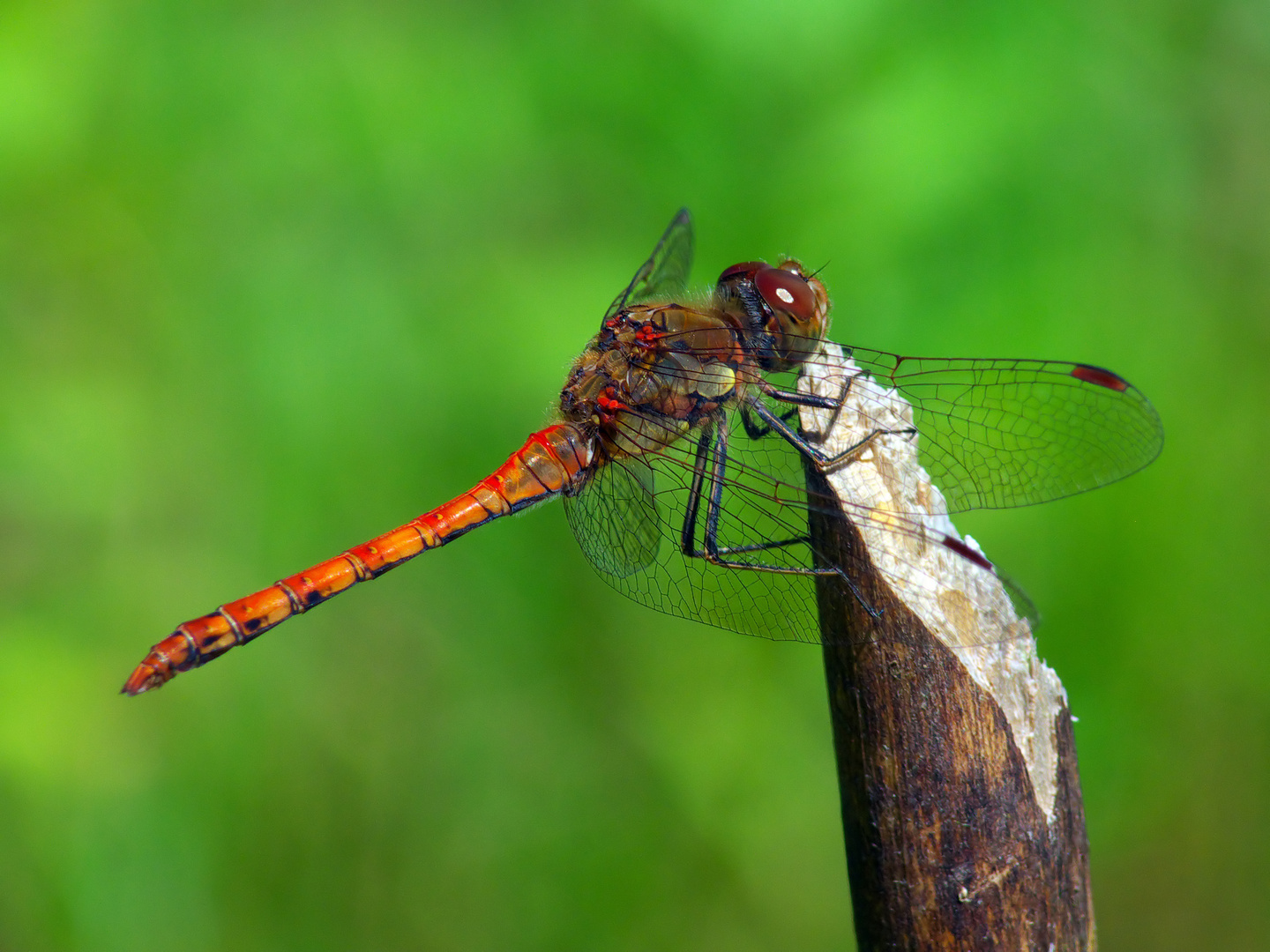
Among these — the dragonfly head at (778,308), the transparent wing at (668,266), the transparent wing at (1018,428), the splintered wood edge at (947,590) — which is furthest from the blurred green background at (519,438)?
the splintered wood edge at (947,590)

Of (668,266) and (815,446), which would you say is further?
(668,266)

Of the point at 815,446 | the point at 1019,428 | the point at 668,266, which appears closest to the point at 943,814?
the point at 815,446

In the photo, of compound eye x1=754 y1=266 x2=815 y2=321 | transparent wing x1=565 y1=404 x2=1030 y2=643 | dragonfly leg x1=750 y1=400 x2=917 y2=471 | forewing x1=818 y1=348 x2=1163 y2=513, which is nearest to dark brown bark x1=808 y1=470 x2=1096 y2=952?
dragonfly leg x1=750 y1=400 x2=917 y2=471

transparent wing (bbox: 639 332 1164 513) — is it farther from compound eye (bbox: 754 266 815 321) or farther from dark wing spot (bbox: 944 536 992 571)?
dark wing spot (bbox: 944 536 992 571)

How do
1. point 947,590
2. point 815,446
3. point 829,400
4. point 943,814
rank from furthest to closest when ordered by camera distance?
point 829,400, point 815,446, point 947,590, point 943,814

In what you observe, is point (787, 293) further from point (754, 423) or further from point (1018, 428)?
point (1018, 428)

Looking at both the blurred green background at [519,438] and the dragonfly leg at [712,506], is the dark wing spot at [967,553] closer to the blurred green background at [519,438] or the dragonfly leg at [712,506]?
the dragonfly leg at [712,506]
